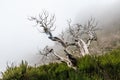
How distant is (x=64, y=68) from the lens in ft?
45.6

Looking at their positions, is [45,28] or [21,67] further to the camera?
[45,28]

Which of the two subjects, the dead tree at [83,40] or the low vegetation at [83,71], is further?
the dead tree at [83,40]

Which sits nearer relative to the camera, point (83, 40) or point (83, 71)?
point (83, 71)

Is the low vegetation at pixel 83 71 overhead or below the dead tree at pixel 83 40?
below

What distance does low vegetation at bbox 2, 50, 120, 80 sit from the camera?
11.3 meters

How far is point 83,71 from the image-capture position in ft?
40.9

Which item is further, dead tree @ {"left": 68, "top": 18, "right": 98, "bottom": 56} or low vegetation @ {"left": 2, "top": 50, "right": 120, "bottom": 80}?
dead tree @ {"left": 68, "top": 18, "right": 98, "bottom": 56}

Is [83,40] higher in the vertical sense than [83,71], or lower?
higher

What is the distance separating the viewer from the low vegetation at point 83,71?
11328mm

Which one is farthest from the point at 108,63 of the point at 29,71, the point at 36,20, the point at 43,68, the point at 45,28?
the point at 36,20

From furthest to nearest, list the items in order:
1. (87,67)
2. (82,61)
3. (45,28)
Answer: (45,28) → (82,61) → (87,67)

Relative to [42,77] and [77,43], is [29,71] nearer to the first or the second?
[42,77]

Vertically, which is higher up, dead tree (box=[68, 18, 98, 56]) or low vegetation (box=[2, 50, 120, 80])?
dead tree (box=[68, 18, 98, 56])

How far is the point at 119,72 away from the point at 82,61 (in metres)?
2.52
